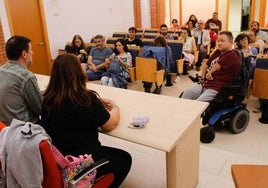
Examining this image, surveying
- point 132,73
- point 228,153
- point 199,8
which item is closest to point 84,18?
point 132,73

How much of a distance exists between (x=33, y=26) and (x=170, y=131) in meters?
4.77

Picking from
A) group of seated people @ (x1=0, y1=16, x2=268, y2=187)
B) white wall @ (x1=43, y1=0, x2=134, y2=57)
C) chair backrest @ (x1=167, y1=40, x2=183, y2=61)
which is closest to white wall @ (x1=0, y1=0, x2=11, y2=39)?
white wall @ (x1=43, y1=0, x2=134, y2=57)

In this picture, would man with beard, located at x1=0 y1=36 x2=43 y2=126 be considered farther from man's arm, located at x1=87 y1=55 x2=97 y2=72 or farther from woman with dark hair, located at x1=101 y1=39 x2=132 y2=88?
man's arm, located at x1=87 y1=55 x2=97 y2=72

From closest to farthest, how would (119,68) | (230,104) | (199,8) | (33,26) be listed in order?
(230,104) → (119,68) → (33,26) → (199,8)

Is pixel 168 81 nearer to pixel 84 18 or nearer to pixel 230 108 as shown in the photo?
pixel 230 108

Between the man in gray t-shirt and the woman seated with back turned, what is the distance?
287 centimetres

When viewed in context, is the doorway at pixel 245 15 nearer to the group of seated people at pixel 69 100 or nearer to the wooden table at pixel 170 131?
the group of seated people at pixel 69 100

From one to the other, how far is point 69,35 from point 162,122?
5.07 metres

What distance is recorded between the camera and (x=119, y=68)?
14.4 feet

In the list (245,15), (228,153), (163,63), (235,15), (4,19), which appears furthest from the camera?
(245,15)

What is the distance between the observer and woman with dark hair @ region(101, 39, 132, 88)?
4.36 m

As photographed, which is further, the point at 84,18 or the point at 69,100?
the point at 84,18

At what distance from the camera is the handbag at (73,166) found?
4.78ft

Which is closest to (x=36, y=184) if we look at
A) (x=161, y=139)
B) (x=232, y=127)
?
(x=161, y=139)
